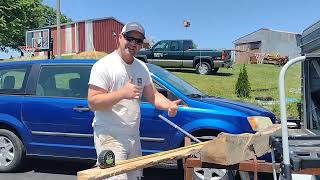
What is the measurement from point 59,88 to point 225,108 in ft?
8.03

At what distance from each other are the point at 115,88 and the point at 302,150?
5.10ft

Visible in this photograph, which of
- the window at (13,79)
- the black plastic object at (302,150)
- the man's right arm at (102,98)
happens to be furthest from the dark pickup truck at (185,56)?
the black plastic object at (302,150)

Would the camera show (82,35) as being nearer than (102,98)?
No

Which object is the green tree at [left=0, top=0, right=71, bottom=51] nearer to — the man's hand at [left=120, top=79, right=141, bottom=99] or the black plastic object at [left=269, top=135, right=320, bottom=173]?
the man's hand at [left=120, top=79, right=141, bottom=99]

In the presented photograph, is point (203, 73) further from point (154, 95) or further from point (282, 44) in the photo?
point (282, 44)

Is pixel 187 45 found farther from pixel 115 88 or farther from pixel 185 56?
pixel 115 88

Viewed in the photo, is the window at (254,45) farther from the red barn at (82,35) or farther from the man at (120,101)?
the man at (120,101)

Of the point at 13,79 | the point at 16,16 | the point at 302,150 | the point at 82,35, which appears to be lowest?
the point at 302,150

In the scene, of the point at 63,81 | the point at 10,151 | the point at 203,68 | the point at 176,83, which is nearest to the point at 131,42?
the point at 176,83

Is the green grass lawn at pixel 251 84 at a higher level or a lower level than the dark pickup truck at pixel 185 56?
lower

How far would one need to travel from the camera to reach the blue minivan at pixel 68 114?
6336 millimetres

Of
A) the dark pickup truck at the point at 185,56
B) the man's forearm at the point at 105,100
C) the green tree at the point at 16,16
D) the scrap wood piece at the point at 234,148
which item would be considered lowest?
the scrap wood piece at the point at 234,148

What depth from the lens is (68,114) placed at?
266 inches

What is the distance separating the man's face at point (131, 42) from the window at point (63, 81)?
10.4 ft
